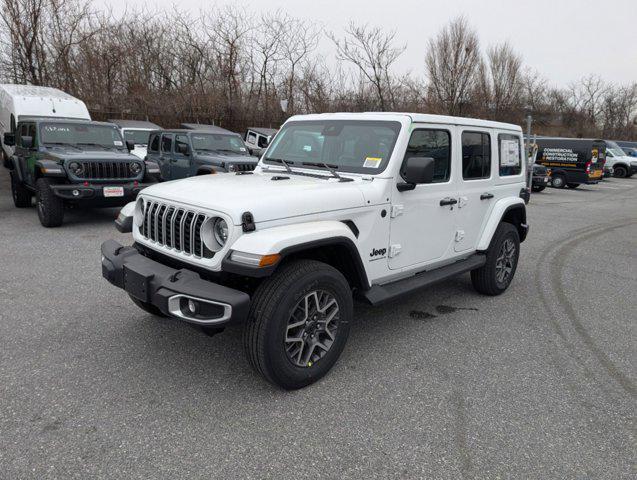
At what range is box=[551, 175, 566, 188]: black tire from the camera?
19053 millimetres

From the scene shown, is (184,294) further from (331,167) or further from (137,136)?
(137,136)

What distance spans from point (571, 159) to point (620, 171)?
1155 centimetres

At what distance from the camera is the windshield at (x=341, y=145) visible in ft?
12.5

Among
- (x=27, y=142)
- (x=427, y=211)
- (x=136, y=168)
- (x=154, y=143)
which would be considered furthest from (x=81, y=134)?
(x=427, y=211)

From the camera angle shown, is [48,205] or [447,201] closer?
[447,201]

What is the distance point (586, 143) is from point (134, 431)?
19.4 meters

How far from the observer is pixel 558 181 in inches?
756

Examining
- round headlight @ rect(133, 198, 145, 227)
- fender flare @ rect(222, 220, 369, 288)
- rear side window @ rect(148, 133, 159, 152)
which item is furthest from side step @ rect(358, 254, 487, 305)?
rear side window @ rect(148, 133, 159, 152)

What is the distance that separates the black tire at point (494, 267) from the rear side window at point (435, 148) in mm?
1209

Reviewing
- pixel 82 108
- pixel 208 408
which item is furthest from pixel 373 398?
pixel 82 108

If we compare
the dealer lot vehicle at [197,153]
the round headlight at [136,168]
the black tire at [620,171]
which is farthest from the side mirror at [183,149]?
the black tire at [620,171]

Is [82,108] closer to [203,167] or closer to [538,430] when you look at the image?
[203,167]

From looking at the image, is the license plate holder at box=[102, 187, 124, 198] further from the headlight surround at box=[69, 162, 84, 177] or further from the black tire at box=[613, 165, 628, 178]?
the black tire at box=[613, 165, 628, 178]

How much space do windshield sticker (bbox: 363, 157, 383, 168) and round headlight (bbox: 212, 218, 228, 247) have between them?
1346 millimetres
